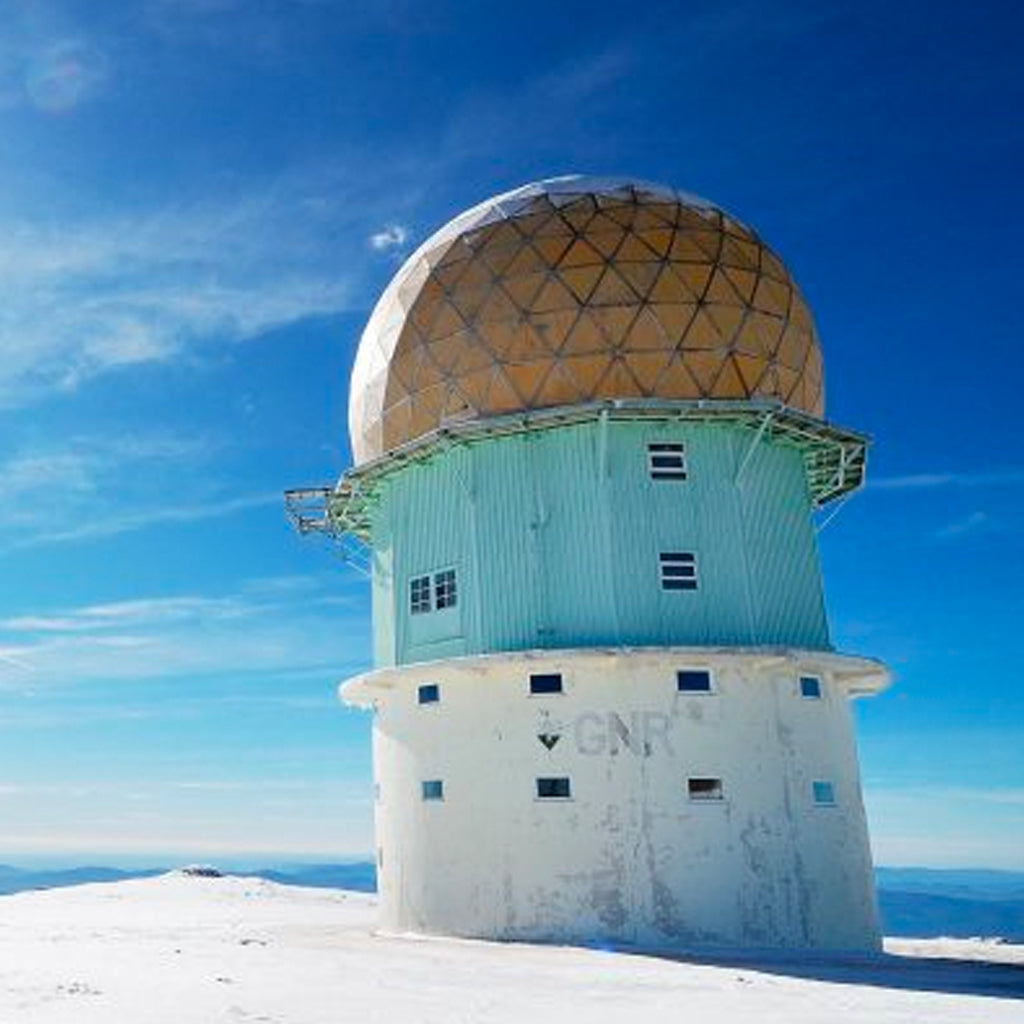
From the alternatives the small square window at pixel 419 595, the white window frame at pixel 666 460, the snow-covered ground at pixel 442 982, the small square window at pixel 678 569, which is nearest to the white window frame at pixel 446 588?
the small square window at pixel 419 595

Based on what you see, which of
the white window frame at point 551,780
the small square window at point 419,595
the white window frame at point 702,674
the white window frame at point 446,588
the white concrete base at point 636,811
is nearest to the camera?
the white concrete base at point 636,811

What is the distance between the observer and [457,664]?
1953cm

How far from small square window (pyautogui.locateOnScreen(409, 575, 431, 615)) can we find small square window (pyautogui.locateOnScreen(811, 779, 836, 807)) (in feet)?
26.4

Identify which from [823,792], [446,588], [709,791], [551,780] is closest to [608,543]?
[446,588]

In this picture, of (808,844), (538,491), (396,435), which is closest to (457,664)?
(538,491)

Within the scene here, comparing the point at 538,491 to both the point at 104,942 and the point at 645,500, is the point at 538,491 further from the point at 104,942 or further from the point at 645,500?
the point at 104,942

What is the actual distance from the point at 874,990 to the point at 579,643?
26.6 ft

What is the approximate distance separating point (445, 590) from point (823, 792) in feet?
26.4

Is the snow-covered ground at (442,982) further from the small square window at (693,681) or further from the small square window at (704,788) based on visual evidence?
the small square window at (693,681)

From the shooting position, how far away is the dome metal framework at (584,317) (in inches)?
811

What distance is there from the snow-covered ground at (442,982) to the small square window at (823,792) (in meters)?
2.93

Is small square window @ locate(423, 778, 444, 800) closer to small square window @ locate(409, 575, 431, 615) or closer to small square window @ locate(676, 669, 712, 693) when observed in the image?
small square window @ locate(409, 575, 431, 615)

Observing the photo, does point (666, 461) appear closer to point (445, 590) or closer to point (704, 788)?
point (445, 590)

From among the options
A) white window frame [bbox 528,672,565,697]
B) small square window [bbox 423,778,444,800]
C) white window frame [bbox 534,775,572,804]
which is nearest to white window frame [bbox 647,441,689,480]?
white window frame [bbox 528,672,565,697]
